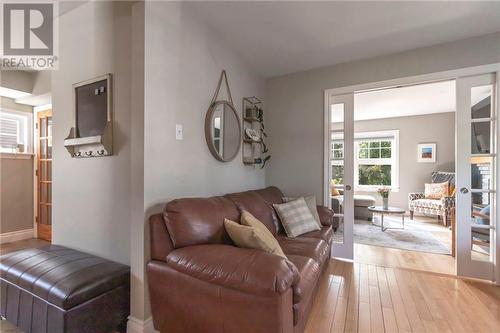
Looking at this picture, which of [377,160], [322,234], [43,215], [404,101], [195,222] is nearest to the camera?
[195,222]

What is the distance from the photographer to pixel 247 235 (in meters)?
1.51

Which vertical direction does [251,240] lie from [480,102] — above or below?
below

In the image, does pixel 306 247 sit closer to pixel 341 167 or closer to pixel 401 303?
pixel 401 303

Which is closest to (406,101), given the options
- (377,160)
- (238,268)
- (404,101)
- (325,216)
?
(404,101)

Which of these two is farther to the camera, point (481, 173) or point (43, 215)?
point (43, 215)

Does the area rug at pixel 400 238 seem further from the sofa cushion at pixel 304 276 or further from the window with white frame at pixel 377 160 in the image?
the window with white frame at pixel 377 160

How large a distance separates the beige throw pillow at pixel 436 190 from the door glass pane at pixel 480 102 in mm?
3381

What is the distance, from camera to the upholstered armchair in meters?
4.64

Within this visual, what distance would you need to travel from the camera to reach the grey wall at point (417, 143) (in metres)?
5.67

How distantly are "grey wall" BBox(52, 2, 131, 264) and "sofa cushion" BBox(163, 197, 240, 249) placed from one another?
1.53 ft

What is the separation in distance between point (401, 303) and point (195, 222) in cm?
186

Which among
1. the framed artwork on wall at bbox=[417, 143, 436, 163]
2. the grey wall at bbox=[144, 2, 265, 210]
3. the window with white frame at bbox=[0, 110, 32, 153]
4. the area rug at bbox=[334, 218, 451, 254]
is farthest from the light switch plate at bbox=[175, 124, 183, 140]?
the framed artwork on wall at bbox=[417, 143, 436, 163]

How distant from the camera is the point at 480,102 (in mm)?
2443

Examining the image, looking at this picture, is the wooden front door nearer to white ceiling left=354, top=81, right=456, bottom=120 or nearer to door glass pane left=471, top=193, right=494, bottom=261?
white ceiling left=354, top=81, right=456, bottom=120
